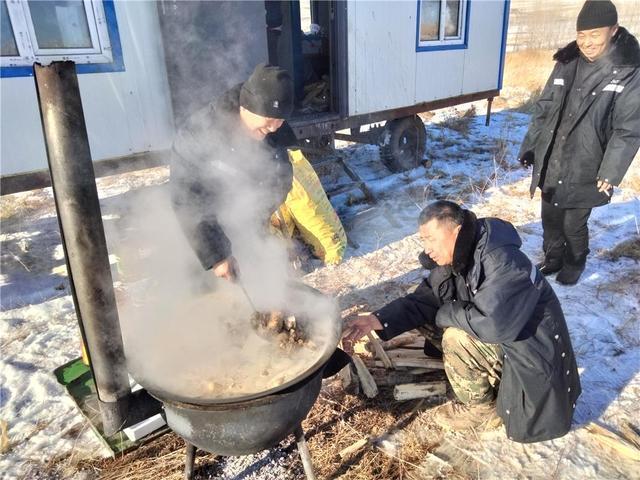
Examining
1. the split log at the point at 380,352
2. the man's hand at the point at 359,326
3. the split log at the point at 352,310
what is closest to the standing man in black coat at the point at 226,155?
the man's hand at the point at 359,326

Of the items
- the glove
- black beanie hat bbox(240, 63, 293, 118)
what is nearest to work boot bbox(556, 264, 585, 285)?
the glove

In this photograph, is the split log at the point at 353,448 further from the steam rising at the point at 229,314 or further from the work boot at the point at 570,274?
the work boot at the point at 570,274

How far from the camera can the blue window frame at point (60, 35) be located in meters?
3.90

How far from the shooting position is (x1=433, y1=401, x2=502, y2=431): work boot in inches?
110

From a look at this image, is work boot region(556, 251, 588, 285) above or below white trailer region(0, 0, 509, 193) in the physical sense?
below

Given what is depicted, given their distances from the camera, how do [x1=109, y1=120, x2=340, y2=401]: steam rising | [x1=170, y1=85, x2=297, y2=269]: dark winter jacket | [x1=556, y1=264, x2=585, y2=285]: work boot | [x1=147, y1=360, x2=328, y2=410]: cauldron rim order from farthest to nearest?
1. [x1=556, y1=264, x2=585, y2=285]: work boot
2. [x1=170, y1=85, x2=297, y2=269]: dark winter jacket
3. [x1=109, y1=120, x2=340, y2=401]: steam rising
4. [x1=147, y1=360, x2=328, y2=410]: cauldron rim

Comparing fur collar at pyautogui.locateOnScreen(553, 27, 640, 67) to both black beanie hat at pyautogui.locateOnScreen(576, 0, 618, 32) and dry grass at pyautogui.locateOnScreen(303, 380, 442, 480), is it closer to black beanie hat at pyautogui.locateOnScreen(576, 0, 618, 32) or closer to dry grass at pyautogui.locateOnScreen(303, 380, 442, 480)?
black beanie hat at pyautogui.locateOnScreen(576, 0, 618, 32)

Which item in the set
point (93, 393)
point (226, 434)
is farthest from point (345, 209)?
point (226, 434)

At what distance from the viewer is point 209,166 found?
276 cm

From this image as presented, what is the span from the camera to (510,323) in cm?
225

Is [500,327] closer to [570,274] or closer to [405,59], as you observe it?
[570,274]

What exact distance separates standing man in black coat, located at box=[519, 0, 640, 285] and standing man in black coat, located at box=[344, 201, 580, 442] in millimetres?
1829

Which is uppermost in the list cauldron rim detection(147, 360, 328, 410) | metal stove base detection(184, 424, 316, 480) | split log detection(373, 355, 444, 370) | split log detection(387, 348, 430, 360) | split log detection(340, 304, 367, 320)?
Result: cauldron rim detection(147, 360, 328, 410)

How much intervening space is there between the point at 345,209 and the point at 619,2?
30169 mm
